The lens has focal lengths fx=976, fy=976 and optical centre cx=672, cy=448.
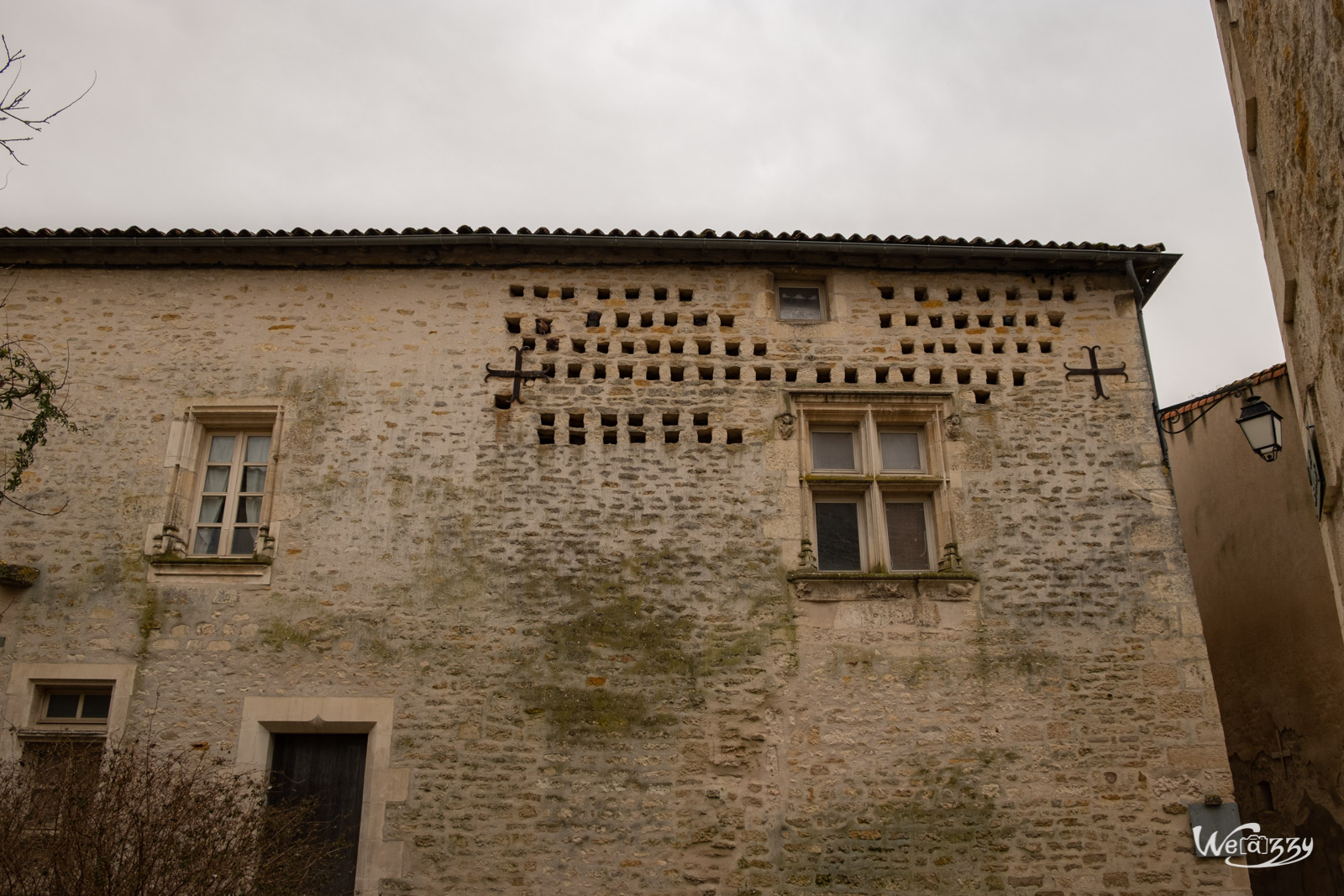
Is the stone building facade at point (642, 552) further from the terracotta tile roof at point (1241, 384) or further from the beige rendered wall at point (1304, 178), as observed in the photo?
the beige rendered wall at point (1304, 178)

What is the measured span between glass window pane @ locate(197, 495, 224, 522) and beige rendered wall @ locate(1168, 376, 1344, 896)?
28.4 feet

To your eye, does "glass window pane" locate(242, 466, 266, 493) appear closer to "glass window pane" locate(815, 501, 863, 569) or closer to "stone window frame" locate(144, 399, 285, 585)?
"stone window frame" locate(144, 399, 285, 585)

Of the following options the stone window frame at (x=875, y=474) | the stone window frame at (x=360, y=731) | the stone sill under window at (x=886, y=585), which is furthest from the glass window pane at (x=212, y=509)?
the stone window frame at (x=875, y=474)

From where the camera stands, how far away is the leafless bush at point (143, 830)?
15.3 feet

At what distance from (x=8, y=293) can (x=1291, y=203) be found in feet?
28.6

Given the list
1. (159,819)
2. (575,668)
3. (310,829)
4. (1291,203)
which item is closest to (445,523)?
(575,668)

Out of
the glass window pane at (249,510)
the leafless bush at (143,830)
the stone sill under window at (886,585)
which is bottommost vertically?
the leafless bush at (143,830)

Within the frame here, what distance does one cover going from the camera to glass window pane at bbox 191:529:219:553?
23.9 ft

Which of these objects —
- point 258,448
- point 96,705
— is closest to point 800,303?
point 258,448

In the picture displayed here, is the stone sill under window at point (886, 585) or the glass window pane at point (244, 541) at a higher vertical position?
the glass window pane at point (244, 541)

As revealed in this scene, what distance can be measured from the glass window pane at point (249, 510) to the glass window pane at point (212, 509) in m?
0.13

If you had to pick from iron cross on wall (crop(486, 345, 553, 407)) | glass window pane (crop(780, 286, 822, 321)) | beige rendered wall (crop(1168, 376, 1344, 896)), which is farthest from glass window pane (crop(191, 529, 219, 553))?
beige rendered wall (crop(1168, 376, 1344, 896))

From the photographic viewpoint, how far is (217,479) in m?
7.54

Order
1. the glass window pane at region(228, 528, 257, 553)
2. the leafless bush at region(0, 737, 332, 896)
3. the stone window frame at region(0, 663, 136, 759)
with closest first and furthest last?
the leafless bush at region(0, 737, 332, 896), the stone window frame at region(0, 663, 136, 759), the glass window pane at region(228, 528, 257, 553)
